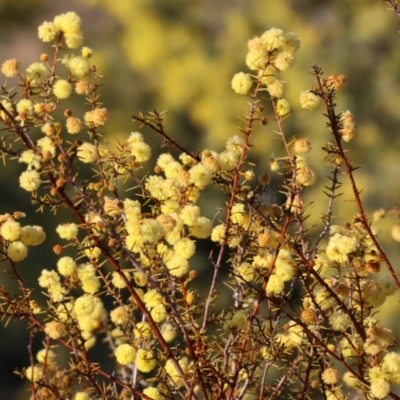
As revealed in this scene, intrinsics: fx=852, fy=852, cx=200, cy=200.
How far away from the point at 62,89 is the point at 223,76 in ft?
18.3

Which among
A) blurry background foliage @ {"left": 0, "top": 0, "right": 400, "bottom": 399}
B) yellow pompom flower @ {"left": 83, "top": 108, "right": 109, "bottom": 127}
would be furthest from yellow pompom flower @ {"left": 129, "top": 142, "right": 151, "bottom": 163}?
blurry background foliage @ {"left": 0, "top": 0, "right": 400, "bottom": 399}

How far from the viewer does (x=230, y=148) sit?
97 centimetres

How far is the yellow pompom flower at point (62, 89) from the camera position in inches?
37.4

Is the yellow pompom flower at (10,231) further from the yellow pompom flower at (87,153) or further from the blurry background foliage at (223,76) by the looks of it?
the blurry background foliage at (223,76)

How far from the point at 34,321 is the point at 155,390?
16cm

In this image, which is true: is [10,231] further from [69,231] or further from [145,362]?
[145,362]

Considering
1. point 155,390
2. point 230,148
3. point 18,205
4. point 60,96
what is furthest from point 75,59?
point 18,205

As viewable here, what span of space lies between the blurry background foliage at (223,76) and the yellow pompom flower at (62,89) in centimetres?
438

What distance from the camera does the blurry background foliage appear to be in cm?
584

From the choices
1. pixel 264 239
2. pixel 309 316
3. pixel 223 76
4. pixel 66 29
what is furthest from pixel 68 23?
pixel 223 76

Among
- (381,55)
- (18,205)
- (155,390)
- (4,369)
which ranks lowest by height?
(155,390)

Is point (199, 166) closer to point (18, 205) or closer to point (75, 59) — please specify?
point (75, 59)

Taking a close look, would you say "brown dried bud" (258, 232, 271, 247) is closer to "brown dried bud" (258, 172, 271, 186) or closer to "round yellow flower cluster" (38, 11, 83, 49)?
"brown dried bud" (258, 172, 271, 186)

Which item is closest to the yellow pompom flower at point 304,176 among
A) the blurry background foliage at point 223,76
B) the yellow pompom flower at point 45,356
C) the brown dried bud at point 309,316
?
the brown dried bud at point 309,316
